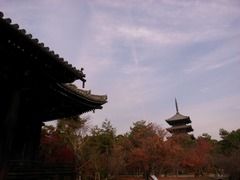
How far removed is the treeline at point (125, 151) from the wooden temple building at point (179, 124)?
12544 millimetres

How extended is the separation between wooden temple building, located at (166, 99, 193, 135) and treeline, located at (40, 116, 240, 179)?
12544mm

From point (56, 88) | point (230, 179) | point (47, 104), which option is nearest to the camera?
point (56, 88)

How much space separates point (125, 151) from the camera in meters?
38.1

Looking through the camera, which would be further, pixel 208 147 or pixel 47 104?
pixel 208 147

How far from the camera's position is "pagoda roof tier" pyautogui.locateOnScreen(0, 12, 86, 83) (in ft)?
16.4

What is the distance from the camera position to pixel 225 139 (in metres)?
46.3

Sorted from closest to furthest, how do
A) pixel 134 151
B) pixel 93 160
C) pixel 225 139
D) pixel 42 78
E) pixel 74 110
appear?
1. pixel 42 78
2. pixel 74 110
3. pixel 93 160
4. pixel 134 151
5. pixel 225 139

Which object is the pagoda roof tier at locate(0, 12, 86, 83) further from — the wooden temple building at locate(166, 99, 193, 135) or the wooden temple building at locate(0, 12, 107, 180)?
the wooden temple building at locate(166, 99, 193, 135)

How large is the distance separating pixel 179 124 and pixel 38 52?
2251 inches

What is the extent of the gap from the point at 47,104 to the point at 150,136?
28057 mm

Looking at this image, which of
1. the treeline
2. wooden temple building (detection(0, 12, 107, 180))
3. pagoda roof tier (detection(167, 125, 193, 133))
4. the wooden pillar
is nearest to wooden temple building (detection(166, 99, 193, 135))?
pagoda roof tier (detection(167, 125, 193, 133))

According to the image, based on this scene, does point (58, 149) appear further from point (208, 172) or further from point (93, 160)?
point (208, 172)

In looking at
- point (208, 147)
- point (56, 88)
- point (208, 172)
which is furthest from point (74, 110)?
point (208, 172)

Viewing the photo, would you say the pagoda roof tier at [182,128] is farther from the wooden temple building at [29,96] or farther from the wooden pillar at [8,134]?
the wooden pillar at [8,134]
